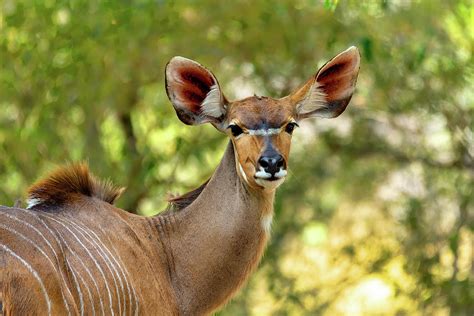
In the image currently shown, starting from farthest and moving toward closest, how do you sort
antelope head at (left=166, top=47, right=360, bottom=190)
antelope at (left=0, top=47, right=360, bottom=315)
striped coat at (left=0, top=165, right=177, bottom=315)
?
1. antelope head at (left=166, top=47, right=360, bottom=190)
2. antelope at (left=0, top=47, right=360, bottom=315)
3. striped coat at (left=0, top=165, right=177, bottom=315)

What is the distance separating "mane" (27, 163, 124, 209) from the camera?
5.93m

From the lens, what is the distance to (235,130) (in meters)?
6.45

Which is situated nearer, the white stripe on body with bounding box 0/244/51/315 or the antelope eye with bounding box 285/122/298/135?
the white stripe on body with bounding box 0/244/51/315

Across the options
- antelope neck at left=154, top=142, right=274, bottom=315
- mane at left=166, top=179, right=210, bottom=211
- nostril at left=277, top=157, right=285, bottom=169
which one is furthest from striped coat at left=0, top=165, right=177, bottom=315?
nostril at left=277, top=157, right=285, bottom=169

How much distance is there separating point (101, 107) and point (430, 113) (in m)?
3.61

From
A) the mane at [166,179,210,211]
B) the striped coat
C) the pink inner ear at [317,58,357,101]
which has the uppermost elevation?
the pink inner ear at [317,58,357,101]

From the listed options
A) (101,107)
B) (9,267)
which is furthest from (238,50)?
(9,267)

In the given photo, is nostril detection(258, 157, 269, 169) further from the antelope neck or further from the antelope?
the antelope neck

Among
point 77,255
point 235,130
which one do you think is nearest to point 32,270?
point 77,255

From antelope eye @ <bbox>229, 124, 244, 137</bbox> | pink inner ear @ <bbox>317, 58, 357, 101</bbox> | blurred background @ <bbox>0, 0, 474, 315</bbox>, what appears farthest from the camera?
blurred background @ <bbox>0, 0, 474, 315</bbox>

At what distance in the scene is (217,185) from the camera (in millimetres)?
6539

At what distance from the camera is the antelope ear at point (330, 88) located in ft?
22.2

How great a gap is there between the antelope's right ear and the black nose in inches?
24.6

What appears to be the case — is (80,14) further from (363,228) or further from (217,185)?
(363,228)
